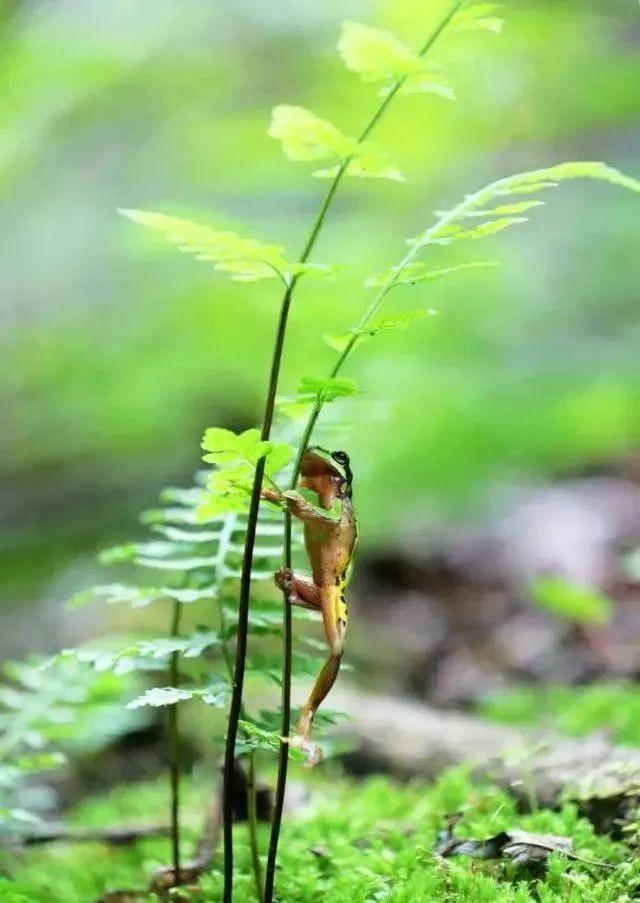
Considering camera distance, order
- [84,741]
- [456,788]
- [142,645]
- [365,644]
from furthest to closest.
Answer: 1. [365,644]
2. [84,741]
3. [456,788]
4. [142,645]

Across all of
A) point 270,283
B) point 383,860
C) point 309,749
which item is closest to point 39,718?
point 383,860

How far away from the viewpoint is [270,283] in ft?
19.8

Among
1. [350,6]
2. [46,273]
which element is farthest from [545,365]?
[46,273]

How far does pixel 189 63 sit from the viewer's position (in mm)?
6391

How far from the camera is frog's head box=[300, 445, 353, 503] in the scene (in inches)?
55.8

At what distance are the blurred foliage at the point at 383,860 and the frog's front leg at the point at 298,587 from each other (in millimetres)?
546

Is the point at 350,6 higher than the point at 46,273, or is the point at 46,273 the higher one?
the point at 350,6

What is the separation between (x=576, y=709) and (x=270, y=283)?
3.72 meters

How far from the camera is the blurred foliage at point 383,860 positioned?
155cm

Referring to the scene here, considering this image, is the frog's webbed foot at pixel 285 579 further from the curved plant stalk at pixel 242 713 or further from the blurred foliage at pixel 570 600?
the blurred foliage at pixel 570 600

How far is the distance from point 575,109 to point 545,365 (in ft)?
5.51

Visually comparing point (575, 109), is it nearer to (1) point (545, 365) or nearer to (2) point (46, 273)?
(1) point (545, 365)

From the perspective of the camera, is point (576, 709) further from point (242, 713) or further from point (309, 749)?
point (309, 749)

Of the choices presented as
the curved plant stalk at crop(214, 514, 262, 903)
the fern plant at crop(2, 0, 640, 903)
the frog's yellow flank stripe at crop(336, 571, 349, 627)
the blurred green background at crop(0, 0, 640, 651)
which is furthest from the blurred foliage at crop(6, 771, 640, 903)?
the blurred green background at crop(0, 0, 640, 651)
